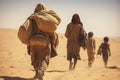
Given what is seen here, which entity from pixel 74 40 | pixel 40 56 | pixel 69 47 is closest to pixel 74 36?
pixel 74 40

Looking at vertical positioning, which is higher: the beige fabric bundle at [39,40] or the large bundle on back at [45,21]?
the large bundle on back at [45,21]

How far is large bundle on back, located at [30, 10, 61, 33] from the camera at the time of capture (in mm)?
10129

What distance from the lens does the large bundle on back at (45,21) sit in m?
10.1

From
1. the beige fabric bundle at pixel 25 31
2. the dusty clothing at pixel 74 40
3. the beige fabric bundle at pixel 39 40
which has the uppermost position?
the beige fabric bundle at pixel 25 31

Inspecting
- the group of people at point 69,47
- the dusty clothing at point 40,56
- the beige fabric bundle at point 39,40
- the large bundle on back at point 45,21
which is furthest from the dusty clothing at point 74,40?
the beige fabric bundle at point 39,40

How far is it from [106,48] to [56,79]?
7271 mm

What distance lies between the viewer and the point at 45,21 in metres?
10.1

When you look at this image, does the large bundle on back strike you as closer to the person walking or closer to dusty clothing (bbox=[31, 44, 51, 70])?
dusty clothing (bbox=[31, 44, 51, 70])

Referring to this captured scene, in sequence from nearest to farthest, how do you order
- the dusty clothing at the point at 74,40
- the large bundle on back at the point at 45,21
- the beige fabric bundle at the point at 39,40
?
the beige fabric bundle at the point at 39,40
the large bundle on back at the point at 45,21
the dusty clothing at the point at 74,40

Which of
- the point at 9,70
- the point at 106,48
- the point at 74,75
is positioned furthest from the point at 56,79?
the point at 106,48

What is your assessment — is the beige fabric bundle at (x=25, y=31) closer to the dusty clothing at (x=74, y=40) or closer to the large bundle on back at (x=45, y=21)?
the large bundle on back at (x=45, y=21)

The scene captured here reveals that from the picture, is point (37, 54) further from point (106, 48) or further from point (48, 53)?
point (106, 48)

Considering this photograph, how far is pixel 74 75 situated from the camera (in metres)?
12.1

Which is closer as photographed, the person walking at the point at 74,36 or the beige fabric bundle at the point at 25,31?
the beige fabric bundle at the point at 25,31
